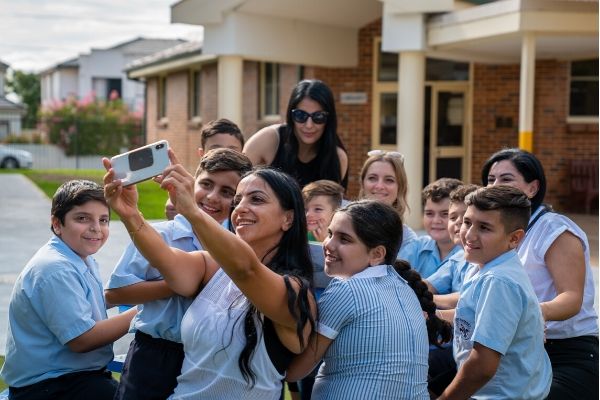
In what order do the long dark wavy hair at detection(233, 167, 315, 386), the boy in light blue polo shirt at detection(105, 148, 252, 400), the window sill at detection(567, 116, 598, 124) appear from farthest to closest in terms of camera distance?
1. the window sill at detection(567, 116, 598, 124)
2. the boy in light blue polo shirt at detection(105, 148, 252, 400)
3. the long dark wavy hair at detection(233, 167, 315, 386)

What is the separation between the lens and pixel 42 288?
3727mm

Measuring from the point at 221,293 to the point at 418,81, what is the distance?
11.8 m

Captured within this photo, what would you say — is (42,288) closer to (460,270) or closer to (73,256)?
(73,256)

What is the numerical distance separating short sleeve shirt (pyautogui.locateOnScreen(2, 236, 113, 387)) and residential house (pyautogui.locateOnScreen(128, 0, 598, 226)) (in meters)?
10.3

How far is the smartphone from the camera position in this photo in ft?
9.69

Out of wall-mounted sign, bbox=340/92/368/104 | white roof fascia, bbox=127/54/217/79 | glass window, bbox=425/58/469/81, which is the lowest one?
wall-mounted sign, bbox=340/92/368/104

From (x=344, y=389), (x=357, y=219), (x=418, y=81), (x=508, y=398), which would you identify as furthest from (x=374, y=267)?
(x=418, y=81)

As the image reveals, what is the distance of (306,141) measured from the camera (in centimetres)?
568

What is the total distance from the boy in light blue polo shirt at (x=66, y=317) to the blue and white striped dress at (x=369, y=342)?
0.97 metres

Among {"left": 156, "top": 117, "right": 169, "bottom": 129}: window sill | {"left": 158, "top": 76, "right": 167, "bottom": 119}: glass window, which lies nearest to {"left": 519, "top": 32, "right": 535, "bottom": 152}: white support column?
{"left": 156, "top": 117, "right": 169, "bottom": 129}: window sill

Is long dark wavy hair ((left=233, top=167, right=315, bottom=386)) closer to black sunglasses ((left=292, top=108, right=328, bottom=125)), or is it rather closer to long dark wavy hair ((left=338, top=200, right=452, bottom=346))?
long dark wavy hair ((left=338, top=200, right=452, bottom=346))

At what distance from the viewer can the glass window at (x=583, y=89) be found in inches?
673

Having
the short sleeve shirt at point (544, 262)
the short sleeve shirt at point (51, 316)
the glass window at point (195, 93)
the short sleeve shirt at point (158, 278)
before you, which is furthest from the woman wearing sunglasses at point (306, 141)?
the glass window at point (195, 93)

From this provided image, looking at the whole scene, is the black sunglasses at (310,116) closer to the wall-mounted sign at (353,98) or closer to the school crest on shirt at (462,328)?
the school crest on shirt at (462,328)
